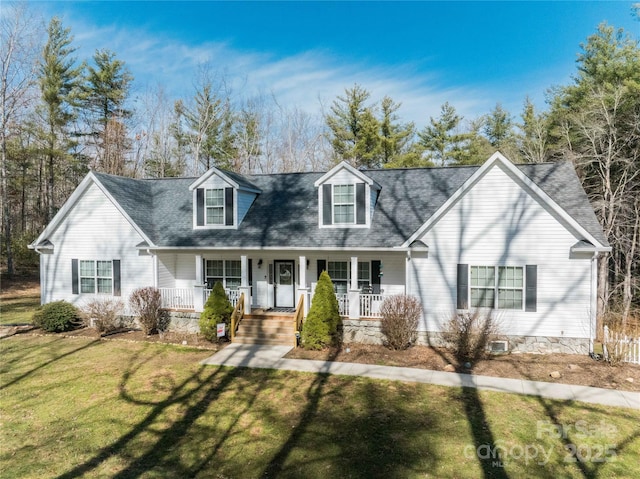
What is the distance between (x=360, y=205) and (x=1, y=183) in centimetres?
2642

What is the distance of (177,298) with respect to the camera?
1527cm

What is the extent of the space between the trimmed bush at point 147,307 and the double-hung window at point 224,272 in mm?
2281

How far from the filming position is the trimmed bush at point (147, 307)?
14102 mm

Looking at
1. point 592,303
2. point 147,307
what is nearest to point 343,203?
point 147,307

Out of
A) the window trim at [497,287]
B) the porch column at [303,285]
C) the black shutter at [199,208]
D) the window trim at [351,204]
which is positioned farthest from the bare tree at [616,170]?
the black shutter at [199,208]

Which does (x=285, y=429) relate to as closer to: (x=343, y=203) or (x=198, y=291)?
(x=198, y=291)

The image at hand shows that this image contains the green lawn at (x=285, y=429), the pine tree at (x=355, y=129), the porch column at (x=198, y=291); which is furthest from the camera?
the pine tree at (x=355, y=129)

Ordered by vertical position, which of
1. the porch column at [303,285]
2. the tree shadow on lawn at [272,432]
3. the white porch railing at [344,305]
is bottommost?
the tree shadow on lawn at [272,432]

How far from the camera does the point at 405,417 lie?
7.72 meters

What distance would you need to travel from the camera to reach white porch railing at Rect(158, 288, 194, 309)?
15.2 m

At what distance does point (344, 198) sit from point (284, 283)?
4.32 metres

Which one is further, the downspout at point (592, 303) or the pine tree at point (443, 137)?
the pine tree at point (443, 137)

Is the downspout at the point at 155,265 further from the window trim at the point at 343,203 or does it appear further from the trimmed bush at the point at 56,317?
the window trim at the point at 343,203

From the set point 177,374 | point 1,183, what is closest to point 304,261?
point 177,374
